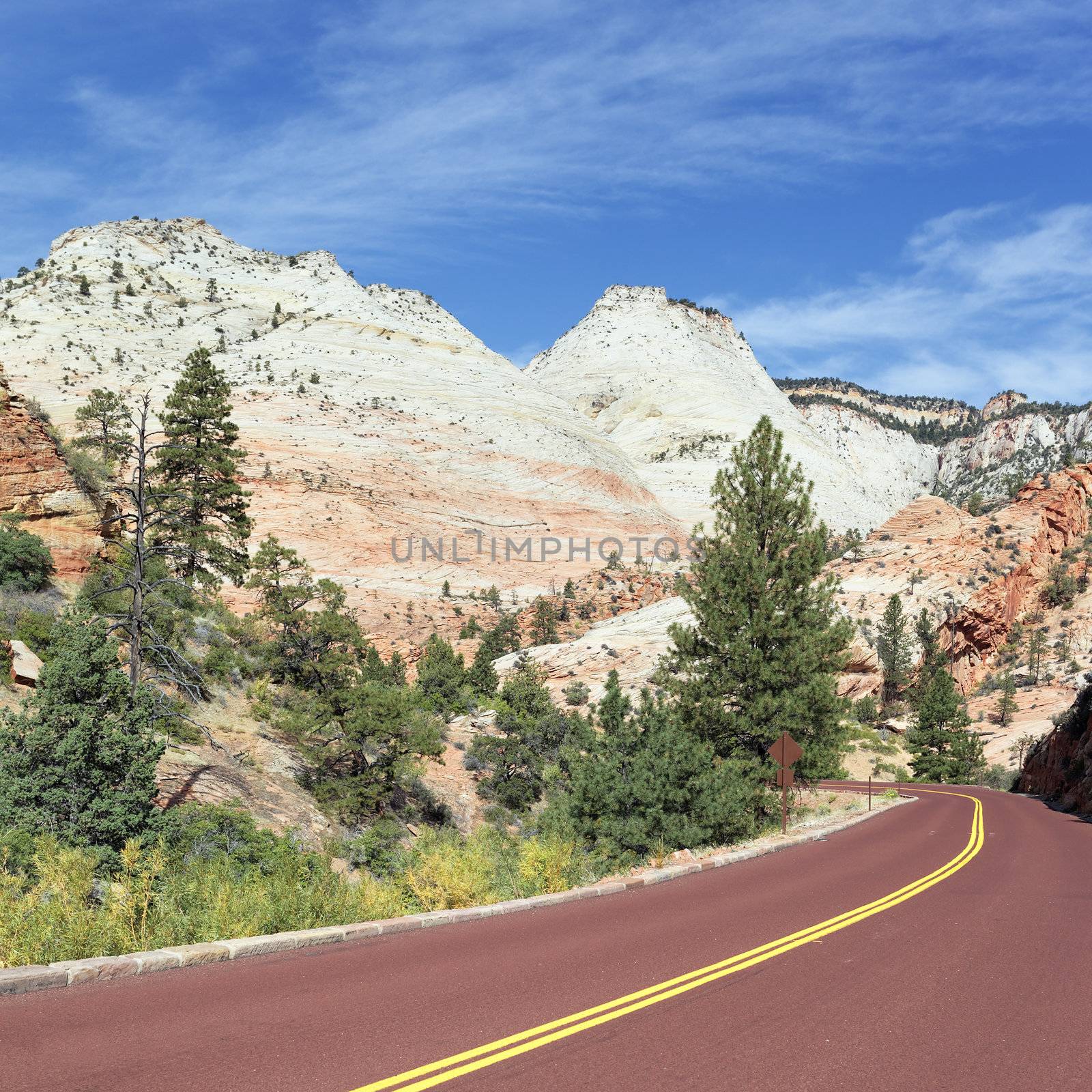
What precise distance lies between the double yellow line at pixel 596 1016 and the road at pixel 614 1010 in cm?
2

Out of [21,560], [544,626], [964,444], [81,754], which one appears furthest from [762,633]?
[964,444]

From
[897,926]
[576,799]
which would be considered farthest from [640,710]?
[897,926]

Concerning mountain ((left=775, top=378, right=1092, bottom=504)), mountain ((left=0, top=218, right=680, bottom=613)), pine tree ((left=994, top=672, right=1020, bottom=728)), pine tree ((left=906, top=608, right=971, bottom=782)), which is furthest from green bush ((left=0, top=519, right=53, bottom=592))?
mountain ((left=775, top=378, right=1092, bottom=504))

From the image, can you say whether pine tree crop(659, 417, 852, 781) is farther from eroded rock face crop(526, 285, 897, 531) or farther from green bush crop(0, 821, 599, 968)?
eroded rock face crop(526, 285, 897, 531)

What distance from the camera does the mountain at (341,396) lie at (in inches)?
2559

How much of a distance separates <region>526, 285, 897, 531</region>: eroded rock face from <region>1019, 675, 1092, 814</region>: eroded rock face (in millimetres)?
53930

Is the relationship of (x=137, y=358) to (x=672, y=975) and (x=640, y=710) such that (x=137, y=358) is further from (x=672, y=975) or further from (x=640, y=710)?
(x=672, y=975)

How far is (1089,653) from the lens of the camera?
182ft

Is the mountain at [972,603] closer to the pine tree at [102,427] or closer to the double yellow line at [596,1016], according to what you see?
the pine tree at [102,427]

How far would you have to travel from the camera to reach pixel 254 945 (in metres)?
6.70

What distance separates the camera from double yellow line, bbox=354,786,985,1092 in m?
4.43

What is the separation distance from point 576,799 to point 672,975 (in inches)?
516

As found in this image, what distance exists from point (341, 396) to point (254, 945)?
3078 inches

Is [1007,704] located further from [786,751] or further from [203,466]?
[203,466]
